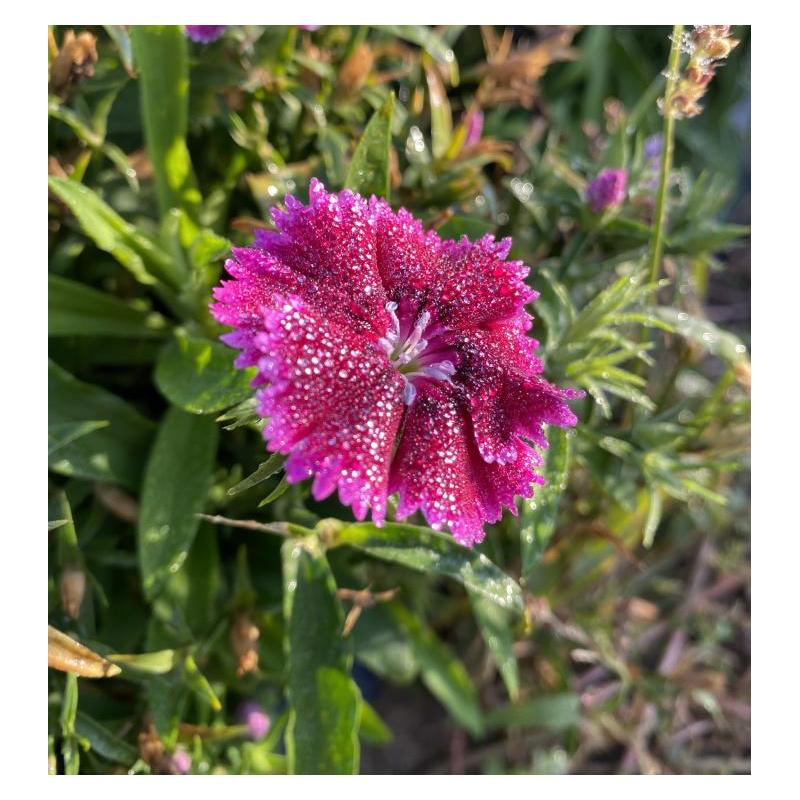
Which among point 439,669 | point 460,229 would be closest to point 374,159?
point 460,229

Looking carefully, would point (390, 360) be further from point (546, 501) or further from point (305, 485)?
point (305, 485)

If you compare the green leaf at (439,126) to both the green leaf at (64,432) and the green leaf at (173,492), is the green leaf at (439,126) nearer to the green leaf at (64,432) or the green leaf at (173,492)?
the green leaf at (173,492)

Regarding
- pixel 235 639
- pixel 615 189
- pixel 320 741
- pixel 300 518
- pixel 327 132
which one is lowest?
pixel 320 741

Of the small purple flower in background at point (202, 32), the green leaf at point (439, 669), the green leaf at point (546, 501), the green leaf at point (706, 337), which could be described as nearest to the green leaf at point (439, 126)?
the small purple flower in background at point (202, 32)

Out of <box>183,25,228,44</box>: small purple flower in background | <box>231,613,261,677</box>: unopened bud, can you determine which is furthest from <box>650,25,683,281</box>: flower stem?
<box>231,613,261,677</box>: unopened bud

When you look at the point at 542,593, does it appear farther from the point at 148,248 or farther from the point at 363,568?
the point at 148,248

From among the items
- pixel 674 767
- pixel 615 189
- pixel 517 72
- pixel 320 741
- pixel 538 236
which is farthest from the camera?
pixel 674 767

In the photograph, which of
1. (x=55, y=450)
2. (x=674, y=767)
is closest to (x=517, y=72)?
(x=55, y=450)
